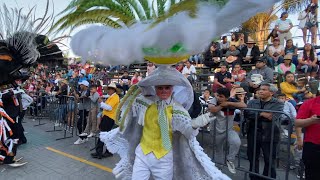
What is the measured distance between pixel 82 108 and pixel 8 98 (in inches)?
82.3

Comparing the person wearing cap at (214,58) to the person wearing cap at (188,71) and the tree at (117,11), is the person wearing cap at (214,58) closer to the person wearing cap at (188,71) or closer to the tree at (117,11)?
the person wearing cap at (188,71)

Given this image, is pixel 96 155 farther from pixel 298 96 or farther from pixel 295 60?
pixel 295 60

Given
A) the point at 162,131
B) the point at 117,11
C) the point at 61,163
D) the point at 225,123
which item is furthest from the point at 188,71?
the point at 162,131

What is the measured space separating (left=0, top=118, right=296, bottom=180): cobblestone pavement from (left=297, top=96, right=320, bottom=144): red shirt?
186cm

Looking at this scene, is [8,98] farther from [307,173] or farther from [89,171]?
[307,173]

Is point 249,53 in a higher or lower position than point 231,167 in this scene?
higher

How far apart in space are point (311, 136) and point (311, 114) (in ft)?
0.82

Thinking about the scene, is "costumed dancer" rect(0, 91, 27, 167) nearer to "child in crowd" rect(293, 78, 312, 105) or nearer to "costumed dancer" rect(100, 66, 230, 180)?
"costumed dancer" rect(100, 66, 230, 180)

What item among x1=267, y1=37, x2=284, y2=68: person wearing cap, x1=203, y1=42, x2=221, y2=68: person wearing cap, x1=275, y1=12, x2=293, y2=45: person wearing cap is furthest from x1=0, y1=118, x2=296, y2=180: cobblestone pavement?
x1=275, y1=12, x2=293, y2=45: person wearing cap

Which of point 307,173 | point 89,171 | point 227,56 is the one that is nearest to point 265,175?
point 307,173

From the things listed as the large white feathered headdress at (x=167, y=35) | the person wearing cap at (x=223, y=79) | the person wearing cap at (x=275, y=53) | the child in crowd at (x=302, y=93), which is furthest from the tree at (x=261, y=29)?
the large white feathered headdress at (x=167, y=35)

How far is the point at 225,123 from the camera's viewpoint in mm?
4789

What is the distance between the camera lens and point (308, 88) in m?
6.93

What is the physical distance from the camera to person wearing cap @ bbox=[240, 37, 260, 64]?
930 cm
